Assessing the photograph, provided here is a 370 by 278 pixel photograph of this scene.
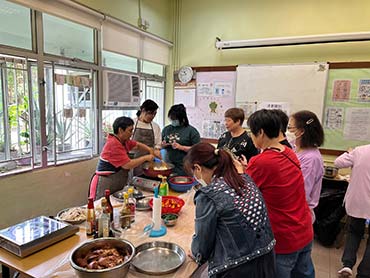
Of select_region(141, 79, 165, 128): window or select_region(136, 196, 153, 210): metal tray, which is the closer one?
select_region(136, 196, 153, 210): metal tray

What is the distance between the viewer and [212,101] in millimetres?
4262

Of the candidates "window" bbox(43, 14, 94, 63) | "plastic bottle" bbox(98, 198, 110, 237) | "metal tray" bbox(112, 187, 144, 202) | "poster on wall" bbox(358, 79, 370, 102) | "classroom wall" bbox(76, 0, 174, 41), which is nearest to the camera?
"plastic bottle" bbox(98, 198, 110, 237)

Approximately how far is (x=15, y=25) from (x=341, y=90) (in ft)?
12.5

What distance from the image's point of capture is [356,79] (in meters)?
3.35

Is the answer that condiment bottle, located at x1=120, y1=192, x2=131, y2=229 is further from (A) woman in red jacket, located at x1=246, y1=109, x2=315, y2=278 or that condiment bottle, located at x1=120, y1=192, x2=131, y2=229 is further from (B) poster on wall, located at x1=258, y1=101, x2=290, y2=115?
(B) poster on wall, located at x1=258, y1=101, x2=290, y2=115

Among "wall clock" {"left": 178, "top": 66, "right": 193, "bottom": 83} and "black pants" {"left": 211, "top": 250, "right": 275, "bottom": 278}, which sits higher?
"wall clock" {"left": 178, "top": 66, "right": 193, "bottom": 83}

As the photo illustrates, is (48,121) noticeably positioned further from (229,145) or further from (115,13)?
(229,145)

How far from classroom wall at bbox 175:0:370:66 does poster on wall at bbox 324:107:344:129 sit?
666mm

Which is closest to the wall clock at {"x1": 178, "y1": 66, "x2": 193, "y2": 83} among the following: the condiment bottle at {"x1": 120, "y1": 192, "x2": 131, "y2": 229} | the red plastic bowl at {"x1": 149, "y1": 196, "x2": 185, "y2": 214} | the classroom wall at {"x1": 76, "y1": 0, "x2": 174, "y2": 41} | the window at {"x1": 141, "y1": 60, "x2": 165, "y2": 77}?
the window at {"x1": 141, "y1": 60, "x2": 165, "y2": 77}

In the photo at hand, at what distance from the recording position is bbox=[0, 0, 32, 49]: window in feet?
7.56

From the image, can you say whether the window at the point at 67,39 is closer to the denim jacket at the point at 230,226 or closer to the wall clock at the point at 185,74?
the wall clock at the point at 185,74

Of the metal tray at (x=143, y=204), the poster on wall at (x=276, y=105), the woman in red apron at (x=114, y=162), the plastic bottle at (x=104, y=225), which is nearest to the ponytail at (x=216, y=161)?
the plastic bottle at (x=104, y=225)

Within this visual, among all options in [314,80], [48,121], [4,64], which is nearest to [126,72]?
[48,121]

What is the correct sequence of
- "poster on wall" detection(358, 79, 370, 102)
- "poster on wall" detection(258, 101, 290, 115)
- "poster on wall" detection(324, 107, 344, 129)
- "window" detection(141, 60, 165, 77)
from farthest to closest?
"window" detection(141, 60, 165, 77) < "poster on wall" detection(258, 101, 290, 115) < "poster on wall" detection(324, 107, 344, 129) < "poster on wall" detection(358, 79, 370, 102)
